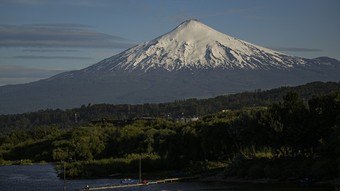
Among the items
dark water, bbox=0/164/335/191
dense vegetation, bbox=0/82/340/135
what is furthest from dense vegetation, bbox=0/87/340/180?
dense vegetation, bbox=0/82/340/135

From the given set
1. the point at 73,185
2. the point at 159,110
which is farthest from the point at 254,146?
the point at 159,110

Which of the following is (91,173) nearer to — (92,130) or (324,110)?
(324,110)

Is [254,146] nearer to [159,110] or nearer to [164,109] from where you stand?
[159,110]

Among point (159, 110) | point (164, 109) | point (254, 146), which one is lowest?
point (254, 146)

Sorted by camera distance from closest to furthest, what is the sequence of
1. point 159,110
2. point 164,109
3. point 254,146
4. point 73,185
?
1. point 73,185
2. point 254,146
3. point 159,110
4. point 164,109

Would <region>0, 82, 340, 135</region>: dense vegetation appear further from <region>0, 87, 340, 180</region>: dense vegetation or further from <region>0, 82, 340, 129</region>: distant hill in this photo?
<region>0, 87, 340, 180</region>: dense vegetation

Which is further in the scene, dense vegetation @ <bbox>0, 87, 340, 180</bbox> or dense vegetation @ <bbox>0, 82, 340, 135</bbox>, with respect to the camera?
dense vegetation @ <bbox>0, 82, 340, 135</bbox>

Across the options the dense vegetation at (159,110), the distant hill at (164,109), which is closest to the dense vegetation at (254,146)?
the dense vegetation at (159,110)
